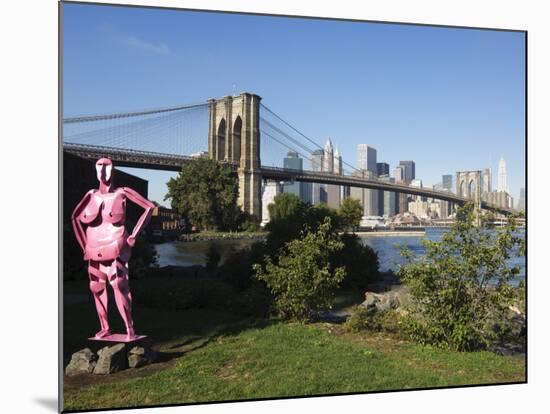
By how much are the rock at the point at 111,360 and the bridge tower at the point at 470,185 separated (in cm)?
401

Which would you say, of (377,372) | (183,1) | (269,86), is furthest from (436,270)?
(183,1)

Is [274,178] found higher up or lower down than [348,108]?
lower down

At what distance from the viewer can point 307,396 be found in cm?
534

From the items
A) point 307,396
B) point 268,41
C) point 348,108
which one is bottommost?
point 307,396

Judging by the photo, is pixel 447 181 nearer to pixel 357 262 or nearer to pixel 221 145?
pixel 357 262

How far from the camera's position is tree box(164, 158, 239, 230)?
6.42m

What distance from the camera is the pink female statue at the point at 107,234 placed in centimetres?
521

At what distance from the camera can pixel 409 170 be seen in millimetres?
6707

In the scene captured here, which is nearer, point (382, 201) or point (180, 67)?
point (180, 67)

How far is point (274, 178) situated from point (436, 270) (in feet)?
7.28

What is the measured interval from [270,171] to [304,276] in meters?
1.41

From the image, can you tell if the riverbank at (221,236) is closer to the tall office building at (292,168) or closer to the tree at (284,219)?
the tree at (284,219)

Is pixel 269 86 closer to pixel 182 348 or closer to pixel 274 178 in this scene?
pixel 274 178

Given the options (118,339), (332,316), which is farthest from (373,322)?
(118,339)
